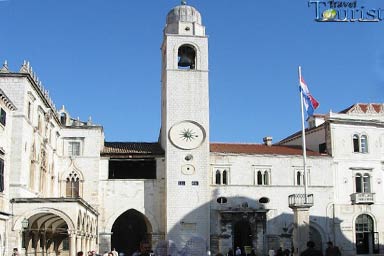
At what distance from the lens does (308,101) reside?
129 feet

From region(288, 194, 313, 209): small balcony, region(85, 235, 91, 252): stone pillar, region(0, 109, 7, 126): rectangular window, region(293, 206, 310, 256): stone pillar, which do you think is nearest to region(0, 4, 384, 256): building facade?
region(85, 235, 91, 252): stone pillar

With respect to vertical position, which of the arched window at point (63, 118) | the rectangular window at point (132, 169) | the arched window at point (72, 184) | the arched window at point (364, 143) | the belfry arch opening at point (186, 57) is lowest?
the arched window at point (72, 184)

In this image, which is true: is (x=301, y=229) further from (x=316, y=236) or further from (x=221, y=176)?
(x=221, y=176)

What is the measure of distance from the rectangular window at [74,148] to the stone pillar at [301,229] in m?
17.4

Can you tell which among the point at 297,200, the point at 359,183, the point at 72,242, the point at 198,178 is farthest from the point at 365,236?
the point at 72,242

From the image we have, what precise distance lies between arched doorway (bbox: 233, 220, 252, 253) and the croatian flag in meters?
12.7

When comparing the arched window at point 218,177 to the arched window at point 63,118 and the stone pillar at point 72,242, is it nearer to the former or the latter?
the arched window at point 63,118

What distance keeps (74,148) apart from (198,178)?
9937 mm

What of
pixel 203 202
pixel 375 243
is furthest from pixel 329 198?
pixel 203 202

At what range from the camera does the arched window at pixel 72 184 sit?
46.2 metres

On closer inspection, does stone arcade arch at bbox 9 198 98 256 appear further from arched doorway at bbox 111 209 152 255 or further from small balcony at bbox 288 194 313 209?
small balcony at bbox 288 194 313 209

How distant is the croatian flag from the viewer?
128ft

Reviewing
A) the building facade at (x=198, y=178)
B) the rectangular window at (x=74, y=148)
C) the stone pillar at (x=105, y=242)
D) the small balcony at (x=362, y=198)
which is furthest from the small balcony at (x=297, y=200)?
the rectangular window at (x=74, y=148)

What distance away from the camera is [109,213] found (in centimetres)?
4578
